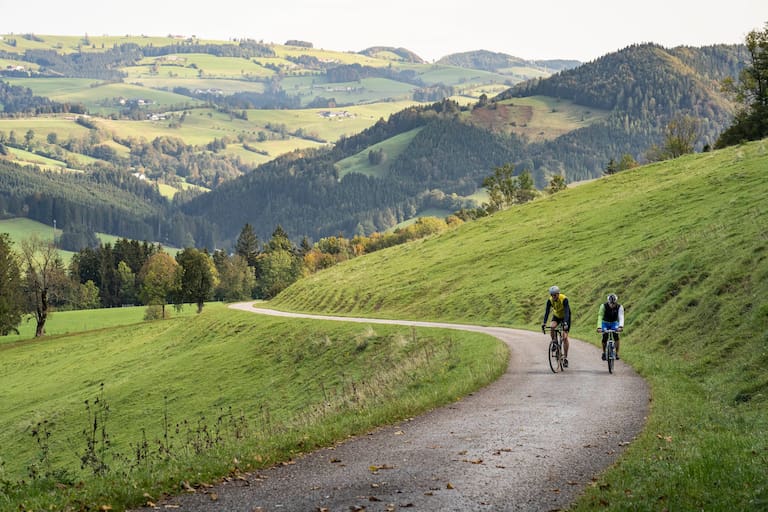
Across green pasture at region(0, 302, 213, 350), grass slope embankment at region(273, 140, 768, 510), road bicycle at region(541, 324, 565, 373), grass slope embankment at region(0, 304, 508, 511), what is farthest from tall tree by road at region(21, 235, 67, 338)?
road bicycle at region(541, 324, 565, 373)

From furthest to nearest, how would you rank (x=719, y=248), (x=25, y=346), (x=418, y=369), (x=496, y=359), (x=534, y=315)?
(x=25, y=346), (x=534, y=315), (x=719, y=248), (x=418, y=369), (x=496, y=359)

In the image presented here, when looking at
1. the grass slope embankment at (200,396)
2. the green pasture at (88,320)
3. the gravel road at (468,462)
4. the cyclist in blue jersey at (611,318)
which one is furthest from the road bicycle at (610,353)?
the green pasture at (88,320)

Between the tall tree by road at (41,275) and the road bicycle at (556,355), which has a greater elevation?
the road bicycle at (556,355)

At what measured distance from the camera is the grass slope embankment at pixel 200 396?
15.4 metres

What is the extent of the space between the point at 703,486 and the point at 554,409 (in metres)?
8.62

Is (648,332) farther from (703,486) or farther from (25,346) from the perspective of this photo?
(25,346)

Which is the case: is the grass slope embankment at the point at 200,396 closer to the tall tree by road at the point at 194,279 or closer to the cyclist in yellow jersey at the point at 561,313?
the cyclist in yellow jersey at the point at 561,313

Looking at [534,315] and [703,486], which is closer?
[703,486]

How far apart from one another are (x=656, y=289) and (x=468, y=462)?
26.3 meters

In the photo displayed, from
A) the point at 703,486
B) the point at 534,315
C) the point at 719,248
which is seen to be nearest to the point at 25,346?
the point at 534,315

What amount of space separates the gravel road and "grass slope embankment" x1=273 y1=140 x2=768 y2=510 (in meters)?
0.81

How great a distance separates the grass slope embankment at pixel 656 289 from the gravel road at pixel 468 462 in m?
0.81

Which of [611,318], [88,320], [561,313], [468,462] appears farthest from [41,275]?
[468,462]

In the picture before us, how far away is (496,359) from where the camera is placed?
1212 inches
